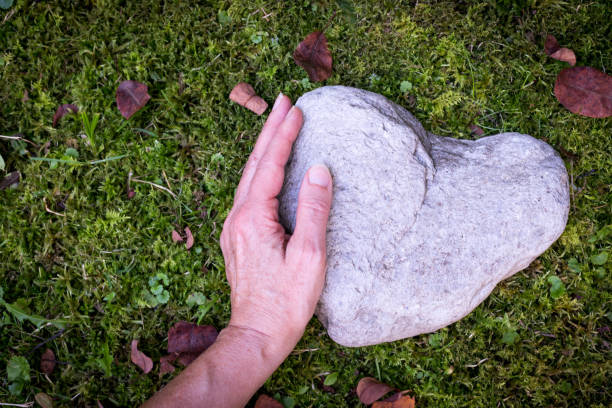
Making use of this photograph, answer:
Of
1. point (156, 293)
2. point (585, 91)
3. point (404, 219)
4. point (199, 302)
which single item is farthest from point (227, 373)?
point (585, 91)

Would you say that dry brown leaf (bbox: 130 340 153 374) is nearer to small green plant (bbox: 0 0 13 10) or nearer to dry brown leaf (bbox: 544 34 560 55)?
small green plant (bbox: 0 0 13 10)

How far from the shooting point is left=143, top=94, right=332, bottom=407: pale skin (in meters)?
2.30

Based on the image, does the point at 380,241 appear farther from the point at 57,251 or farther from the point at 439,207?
the point at 57,251

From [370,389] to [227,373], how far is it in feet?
3.90

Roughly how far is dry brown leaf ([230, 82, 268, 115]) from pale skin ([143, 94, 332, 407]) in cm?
84

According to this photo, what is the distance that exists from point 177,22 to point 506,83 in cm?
282

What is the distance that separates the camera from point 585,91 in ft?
11.2

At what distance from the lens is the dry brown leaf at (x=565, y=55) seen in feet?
11.4

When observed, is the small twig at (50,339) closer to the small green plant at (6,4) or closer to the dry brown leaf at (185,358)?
the dry brown leaf at (185,358)

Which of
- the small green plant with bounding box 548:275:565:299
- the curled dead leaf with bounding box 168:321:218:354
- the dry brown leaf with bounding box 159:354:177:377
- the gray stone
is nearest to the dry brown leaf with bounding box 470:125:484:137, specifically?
the gray stone

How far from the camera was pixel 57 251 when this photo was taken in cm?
342

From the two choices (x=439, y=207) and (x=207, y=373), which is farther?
(x=439, y=207)

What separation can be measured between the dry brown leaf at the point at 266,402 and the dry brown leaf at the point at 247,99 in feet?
7.14

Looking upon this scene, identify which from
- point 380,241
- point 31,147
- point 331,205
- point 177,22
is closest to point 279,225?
point 331,205
